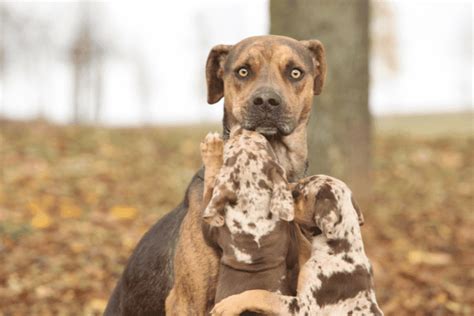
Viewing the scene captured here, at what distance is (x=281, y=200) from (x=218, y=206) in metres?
0.35

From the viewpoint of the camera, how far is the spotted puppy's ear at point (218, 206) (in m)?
4.04

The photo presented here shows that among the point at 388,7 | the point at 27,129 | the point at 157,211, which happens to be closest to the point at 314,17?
the point at 157,211

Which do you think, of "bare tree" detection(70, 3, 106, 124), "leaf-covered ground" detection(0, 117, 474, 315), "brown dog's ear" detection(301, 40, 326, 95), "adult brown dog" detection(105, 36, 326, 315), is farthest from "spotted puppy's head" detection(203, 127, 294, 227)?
"bare tree" detection(70, 3, 106, 124)

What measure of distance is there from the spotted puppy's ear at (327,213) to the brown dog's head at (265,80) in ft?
2.10

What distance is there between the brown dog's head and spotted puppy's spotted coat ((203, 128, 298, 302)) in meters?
0.50

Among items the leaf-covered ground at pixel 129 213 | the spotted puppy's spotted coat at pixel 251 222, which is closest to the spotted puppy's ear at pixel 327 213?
the spotted puppy's spotted coat at pixel 251 222

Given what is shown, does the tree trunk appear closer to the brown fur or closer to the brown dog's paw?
the brown fur

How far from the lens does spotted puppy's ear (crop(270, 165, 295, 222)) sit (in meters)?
4.01

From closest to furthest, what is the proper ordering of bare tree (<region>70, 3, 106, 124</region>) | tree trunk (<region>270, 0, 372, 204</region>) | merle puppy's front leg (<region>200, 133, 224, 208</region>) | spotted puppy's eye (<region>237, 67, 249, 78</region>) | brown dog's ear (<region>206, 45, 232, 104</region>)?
1. merle puppy's front leg (<region>200, 133, 224, 208</region>)
2. spotted puppy's eye (<region>237, 67, 249, 78</region>)
3. brown dog's ear (<region>206, 45, 232, 104</region>)
4. tree trunk (<region>270, 0, 372, 204</region>)
5. bare tree (<region>70, 3, 106, 124</region>)

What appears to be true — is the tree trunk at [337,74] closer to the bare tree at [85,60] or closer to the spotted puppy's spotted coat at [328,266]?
the spotted puppy's spotted coat at [328,266]

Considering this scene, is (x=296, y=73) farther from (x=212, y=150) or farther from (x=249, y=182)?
(x=249, y=182)

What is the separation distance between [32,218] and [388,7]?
36.4m

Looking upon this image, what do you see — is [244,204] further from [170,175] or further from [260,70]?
[170,175]

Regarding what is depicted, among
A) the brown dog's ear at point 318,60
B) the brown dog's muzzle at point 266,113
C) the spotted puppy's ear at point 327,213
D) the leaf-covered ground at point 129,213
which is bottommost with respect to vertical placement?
the leaf-covered ground at point 129,213
